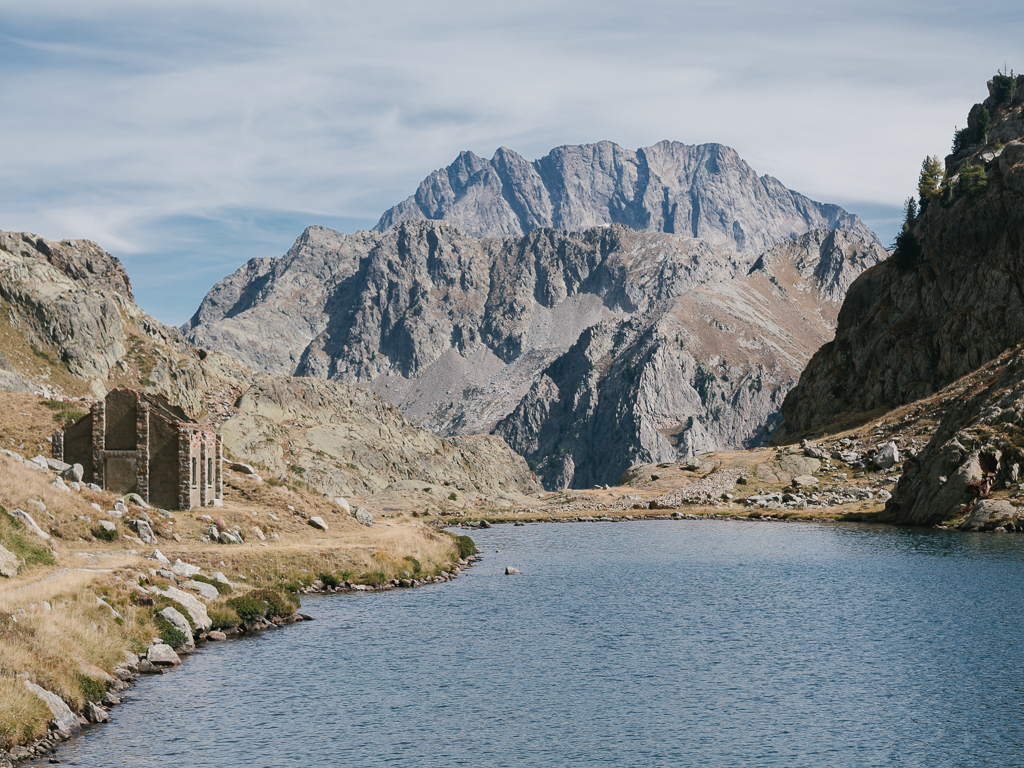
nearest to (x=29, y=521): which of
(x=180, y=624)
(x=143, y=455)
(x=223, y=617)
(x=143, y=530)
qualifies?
(x=143, y=530)

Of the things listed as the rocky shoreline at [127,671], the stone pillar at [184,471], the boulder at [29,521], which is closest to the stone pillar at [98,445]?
the stone pillar at [184,471]

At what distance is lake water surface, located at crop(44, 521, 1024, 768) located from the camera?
103ft

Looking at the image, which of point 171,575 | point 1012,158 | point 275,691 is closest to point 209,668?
point 275,691

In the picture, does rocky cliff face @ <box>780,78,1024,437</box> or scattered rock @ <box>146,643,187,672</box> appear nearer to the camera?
scattered rock @ <box>146,643,187,672</box>

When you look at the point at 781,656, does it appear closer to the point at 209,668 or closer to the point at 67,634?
the point at 209,668

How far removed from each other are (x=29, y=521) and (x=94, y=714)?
68.0 ft

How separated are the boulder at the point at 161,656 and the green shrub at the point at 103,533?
15812 millimetres

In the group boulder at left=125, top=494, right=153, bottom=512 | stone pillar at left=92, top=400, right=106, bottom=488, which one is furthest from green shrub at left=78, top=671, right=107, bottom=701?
stone pillar at left=92, top=400, right=106, bottom=488

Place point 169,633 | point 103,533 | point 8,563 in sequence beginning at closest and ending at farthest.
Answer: point 8,563 < point 169,633 < point 103,533

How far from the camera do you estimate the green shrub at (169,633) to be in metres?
43.8

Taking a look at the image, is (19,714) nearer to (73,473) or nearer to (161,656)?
(161,656)

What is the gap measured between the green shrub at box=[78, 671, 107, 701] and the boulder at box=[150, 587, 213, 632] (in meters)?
11.6

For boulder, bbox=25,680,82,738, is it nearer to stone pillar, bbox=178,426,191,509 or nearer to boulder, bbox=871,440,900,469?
Result: stone pillar, bbox=178,426,191,509

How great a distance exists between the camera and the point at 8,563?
42.9 meters
